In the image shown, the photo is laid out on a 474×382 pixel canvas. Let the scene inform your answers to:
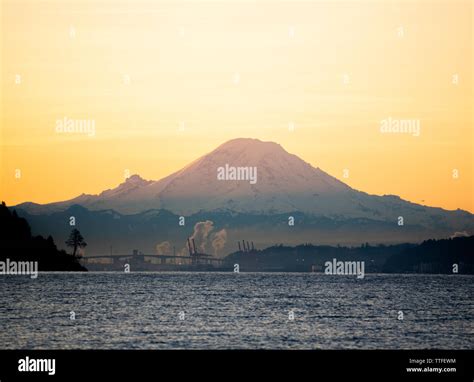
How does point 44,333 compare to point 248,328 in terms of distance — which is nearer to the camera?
point 44,333

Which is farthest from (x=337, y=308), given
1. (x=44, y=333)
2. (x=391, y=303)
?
(x=44, y=333)

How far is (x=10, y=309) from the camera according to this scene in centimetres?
11050

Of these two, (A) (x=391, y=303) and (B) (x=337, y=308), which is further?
(A) (x=391, y=303)
